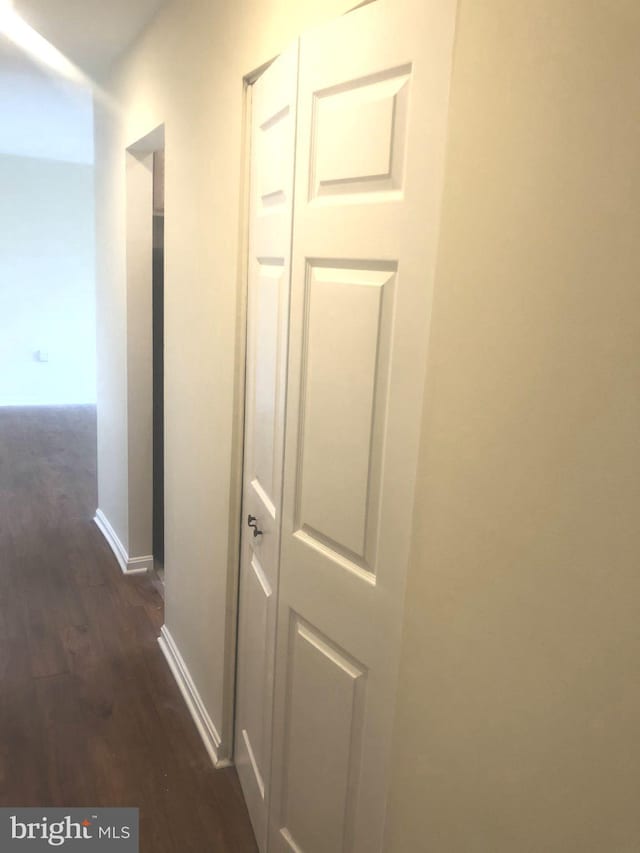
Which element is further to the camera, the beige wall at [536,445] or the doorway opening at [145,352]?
the doorway opening at [145,352]

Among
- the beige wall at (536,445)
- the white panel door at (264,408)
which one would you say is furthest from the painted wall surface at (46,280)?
the beige wall at (536,445)

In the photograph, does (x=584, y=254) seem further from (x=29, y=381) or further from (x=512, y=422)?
(x=29, y=381)

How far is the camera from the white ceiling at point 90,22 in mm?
2475

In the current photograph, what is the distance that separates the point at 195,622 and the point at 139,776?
519mm

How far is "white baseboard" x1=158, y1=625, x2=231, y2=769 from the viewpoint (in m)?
2.25

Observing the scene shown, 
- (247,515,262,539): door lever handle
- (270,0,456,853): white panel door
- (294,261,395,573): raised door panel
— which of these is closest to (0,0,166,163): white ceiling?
(270,0,456,853): white panel door

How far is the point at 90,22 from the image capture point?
265cm

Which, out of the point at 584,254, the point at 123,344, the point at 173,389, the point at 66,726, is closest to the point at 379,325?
the point at 584,254

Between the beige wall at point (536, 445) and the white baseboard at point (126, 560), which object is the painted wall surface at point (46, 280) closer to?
the white baseboard at point (126, 560)

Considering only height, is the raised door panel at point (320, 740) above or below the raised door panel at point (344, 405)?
below

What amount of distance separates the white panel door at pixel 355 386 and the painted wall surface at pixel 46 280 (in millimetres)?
Result: 6384

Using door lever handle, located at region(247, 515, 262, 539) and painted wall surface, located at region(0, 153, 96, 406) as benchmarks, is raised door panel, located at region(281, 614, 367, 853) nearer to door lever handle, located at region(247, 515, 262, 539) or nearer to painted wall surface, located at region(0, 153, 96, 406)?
door lever handle, located at region(247, 515, 262, 539)

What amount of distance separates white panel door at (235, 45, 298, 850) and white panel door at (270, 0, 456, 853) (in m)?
0.08

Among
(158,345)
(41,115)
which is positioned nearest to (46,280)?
(41,115)
